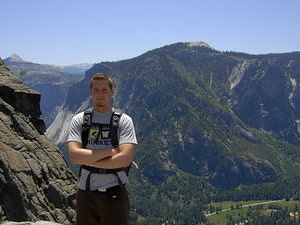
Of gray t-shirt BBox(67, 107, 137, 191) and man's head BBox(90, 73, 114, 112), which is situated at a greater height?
man's head BBox(90, 73, 114, 112)

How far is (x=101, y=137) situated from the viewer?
14.4 m

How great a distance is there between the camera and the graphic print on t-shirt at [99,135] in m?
14.4

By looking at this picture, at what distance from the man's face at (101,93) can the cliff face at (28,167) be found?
49.1 ft

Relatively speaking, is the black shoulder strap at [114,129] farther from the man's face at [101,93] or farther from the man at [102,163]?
the man's face at [101,93]

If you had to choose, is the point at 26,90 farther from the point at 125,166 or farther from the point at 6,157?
the point at 125,166

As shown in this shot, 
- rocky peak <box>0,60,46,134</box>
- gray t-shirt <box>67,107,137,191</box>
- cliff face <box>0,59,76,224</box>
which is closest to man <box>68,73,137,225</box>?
gray t-shirt <box>67,107,137,191</box>

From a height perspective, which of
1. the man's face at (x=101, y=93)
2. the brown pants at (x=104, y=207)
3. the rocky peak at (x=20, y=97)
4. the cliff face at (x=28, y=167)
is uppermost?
the man's face at (x=101, y=93)

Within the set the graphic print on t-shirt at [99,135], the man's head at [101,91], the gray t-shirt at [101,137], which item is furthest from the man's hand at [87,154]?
the man's head at [101,91]

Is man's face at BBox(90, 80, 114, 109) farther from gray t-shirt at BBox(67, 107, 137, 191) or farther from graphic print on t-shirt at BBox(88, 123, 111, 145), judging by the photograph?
graphic print on t-shirt at BBox(88, 123, 111, 145)

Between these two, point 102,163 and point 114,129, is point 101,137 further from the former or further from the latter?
point 102,163

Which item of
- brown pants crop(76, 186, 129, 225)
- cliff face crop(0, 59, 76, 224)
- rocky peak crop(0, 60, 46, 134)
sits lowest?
cliff face crop(0, 59, 76, 224)

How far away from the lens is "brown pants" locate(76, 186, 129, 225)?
14336 millimetres

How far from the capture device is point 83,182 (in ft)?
47.5

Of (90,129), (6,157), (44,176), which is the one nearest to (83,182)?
(90,129)
